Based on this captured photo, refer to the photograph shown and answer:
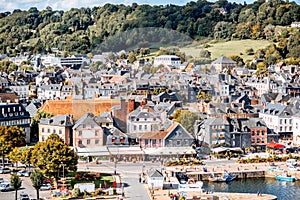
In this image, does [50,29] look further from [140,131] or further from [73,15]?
[140,131]

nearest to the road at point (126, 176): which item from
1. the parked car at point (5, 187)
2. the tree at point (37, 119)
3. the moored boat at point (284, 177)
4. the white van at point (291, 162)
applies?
the parked car at point (5, 187)

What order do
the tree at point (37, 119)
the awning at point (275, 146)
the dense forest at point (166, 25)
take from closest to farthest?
the awning at point (275, 146) < the tree at point (37, 119) < the dense forest at point (166, 25)

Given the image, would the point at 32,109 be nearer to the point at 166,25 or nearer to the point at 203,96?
the point at 203,96

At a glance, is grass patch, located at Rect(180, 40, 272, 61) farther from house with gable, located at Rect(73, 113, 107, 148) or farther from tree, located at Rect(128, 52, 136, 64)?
house with gable, located at Rect(73, 113, 107, 148)

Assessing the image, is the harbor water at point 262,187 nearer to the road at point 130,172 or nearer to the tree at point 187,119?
the road at point 130,172

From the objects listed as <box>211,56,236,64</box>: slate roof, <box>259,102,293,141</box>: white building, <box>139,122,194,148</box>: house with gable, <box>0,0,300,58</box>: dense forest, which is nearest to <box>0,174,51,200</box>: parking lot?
<box>139,122,194,148</box>: house with gable

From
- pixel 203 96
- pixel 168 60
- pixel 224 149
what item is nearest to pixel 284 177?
pixel 224 149

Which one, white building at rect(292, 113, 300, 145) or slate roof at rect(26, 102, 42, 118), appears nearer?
white building at rect(292, 113, 300, 145)
